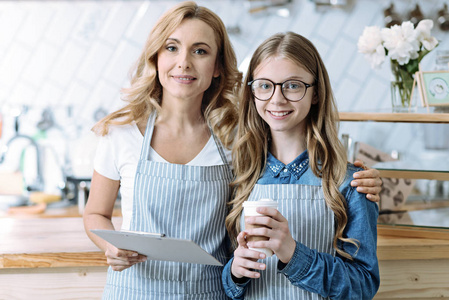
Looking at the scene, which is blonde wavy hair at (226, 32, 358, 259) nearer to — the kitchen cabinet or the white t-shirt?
the white t-shirt

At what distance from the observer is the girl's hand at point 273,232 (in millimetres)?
1169

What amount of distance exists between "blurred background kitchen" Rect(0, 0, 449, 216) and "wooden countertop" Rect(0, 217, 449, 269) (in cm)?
165

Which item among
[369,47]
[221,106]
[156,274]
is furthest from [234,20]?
[156,274]

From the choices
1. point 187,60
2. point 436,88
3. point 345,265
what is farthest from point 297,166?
point 436,88

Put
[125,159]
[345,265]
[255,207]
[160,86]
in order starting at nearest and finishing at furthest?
[255,207], [345,265], [125,159], [160,86]

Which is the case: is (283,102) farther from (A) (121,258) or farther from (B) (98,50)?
(B) (98,50)

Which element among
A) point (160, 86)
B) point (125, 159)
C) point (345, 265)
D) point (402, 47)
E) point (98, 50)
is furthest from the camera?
point (98, 50)

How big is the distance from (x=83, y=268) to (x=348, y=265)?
784mm

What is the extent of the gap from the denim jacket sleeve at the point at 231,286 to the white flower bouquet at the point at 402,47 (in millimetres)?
946

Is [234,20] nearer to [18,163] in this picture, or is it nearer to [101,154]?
[18,163]

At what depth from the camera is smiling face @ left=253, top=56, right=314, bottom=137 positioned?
1.37 meters

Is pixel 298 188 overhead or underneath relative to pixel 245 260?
overhead

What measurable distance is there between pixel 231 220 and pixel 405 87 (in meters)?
0.88

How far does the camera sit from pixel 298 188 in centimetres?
142
